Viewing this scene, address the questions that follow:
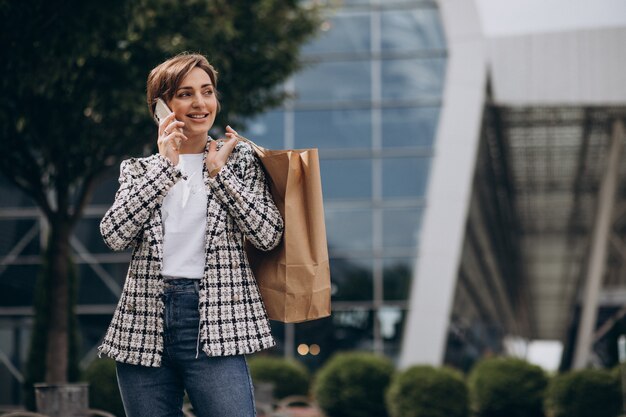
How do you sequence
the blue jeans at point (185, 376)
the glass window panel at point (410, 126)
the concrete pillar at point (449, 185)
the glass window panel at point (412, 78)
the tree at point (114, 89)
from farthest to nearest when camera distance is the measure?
the glass window panel at point (412, 78) → the glass window panel at point (410, 126) → the concrete pillar at point (449, 185) → the tree at point (114, 89) → the blue jeans at point (185, 376)

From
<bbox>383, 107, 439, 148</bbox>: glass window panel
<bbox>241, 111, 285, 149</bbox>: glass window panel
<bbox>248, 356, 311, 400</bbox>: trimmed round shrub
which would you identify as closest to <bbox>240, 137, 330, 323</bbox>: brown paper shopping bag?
<bbox>248, 356, 311, 400</bbox>: trimmed round shrub

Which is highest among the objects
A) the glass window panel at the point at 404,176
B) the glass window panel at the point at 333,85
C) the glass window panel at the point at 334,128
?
the glass window panel at the point at 333,85

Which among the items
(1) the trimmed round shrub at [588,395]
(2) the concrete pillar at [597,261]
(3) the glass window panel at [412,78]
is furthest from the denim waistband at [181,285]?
(2) the concrete pillar at [597,261]

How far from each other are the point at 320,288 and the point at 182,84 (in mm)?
791

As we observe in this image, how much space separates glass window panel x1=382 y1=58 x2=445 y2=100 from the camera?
1902 cm

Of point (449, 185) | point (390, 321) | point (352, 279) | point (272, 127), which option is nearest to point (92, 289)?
point (272, 127)

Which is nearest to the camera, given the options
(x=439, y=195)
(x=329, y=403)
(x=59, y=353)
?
(x=59, y=353)

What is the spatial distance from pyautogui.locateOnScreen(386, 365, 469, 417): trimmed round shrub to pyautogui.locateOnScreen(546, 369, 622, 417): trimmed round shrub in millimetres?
1321

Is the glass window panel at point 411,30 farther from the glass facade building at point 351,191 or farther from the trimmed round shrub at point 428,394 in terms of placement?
the trimmed round shrub at point 428,394

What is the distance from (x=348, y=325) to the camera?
18.6 metres

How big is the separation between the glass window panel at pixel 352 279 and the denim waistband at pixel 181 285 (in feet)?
50.9

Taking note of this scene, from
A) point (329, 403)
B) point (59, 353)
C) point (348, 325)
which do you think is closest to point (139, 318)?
point (59, 353)

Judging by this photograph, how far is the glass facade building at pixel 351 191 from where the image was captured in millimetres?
18656

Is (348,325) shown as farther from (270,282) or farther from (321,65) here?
(270,282)
